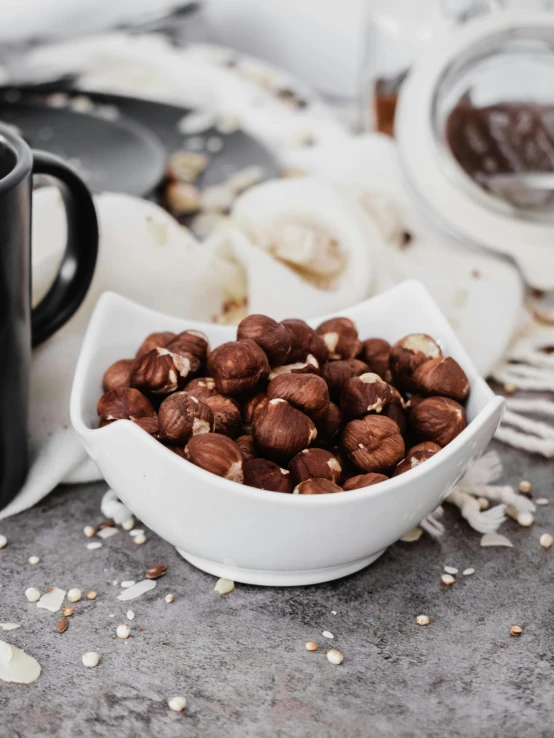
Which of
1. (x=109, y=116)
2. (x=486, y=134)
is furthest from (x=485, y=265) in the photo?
(x=109, y=116)

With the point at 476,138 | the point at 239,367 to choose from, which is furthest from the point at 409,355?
the point at 476,138

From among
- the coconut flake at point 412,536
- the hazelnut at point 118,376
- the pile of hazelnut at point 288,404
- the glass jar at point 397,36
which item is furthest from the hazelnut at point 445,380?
the glass jar at point 397,36

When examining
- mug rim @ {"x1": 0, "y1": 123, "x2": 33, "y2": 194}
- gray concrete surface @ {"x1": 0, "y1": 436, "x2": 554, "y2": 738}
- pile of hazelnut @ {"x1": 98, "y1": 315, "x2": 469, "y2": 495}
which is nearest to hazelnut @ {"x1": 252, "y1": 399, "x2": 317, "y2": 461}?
pile of hazelnut @ {"x1": 98, "y1": 315, "x2": 469, "y2": 495}

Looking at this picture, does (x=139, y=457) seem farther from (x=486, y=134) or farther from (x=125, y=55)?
(x=125, y=55)

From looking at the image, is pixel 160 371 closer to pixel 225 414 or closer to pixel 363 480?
pixel 225 414

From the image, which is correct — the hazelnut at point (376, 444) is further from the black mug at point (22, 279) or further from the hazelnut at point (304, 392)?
the black mug at point (22, 279)

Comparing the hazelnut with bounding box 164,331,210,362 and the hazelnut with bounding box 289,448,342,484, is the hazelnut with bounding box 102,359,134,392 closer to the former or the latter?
the hazelnut with bounding box 164,331,210,362
